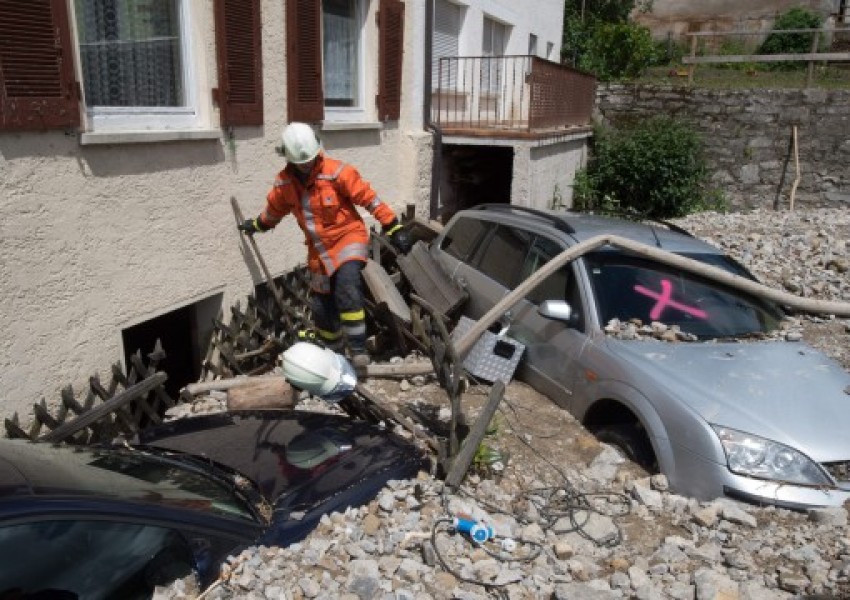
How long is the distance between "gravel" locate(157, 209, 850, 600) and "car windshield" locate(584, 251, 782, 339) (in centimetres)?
101

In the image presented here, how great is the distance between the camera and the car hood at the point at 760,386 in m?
3.58

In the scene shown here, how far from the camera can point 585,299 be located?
15.4ft

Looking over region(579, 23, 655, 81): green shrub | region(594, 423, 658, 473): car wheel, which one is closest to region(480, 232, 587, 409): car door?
region(594, 423, 658, 473): car wheel

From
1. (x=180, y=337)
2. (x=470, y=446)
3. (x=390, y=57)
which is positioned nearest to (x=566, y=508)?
(x=470, y=446)

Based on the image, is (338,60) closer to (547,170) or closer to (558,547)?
(547,170)

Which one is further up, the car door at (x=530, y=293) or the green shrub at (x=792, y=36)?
the green shrub at (x=792, y=36)

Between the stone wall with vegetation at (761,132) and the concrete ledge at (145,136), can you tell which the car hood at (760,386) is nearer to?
the concrete ledge at (145,136)

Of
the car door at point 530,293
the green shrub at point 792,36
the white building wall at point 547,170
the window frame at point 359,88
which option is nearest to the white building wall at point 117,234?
the window frame at point 359,88

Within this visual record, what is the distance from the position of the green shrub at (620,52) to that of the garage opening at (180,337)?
14302 millimetres

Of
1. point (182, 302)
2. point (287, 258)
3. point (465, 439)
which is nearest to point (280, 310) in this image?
point (287, 258)

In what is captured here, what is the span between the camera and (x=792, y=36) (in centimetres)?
2203

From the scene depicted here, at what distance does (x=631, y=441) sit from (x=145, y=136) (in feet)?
13.5

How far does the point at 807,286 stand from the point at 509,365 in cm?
416

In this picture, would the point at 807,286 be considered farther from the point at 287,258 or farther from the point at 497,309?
the point at 287,258
